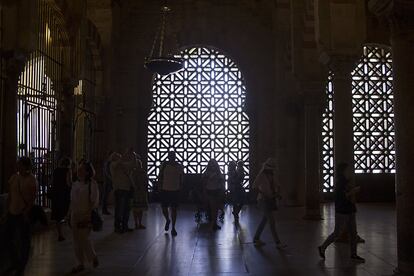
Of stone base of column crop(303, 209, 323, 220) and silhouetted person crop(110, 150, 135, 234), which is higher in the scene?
silhouetted person crop(110, 150, 135, 234)

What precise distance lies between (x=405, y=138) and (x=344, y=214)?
205 cm

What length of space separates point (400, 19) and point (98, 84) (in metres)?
13.3

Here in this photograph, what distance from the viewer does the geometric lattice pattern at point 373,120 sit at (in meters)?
19.2

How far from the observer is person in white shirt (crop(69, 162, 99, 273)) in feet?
22.3

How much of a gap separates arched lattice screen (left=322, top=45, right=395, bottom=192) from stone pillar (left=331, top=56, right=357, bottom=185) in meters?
8.74

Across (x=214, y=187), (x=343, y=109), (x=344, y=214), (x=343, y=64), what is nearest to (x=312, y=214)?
(x=214, y=187)

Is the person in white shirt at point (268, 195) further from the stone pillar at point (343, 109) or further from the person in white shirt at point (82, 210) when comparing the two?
the person in white shirt at point (82, 210)

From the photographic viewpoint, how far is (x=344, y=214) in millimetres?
7891

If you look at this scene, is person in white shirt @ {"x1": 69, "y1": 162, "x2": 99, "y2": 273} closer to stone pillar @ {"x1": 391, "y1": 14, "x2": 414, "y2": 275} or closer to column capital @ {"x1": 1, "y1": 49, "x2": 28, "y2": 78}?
stone pillar @ {"x1": 391, "y1": 14, "x2": 414, "y2": 275}

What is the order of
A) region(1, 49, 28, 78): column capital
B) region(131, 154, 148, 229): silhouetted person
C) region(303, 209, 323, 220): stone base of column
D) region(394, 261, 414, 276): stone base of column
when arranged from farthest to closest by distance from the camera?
1. region(303, 209, 323, 220): stone base of column
2. region(131, 154, 148, 229): silhouetted person
3. region(1, 49, 28, 78): column capital
4. region(394, 261, 414, 276): stone base of column

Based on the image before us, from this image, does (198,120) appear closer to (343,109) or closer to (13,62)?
(343,109)

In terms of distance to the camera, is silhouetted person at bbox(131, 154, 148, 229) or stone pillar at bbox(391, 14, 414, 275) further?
silhouetted person at bbox(131, 154, 148, 229)

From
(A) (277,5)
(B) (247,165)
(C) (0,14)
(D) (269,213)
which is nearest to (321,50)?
(D) (269,213)

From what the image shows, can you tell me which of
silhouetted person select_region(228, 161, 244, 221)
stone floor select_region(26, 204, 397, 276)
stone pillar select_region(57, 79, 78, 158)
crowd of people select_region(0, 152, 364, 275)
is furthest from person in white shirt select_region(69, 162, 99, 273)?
stone pillar select_region(57, 79, 78, 158)
